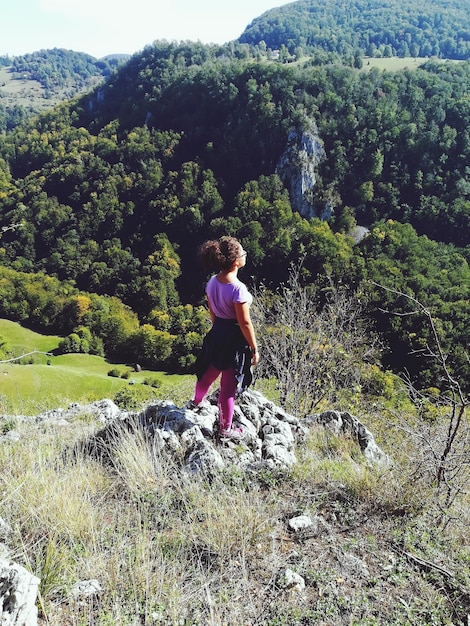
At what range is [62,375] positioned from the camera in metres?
29.1

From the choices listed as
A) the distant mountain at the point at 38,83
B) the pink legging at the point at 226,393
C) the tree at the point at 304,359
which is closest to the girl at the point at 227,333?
the pink legging at the point at 226,393

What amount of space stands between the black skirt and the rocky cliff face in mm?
57291

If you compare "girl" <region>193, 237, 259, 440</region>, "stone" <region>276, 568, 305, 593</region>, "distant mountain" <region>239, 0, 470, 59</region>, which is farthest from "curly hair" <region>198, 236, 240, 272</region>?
"distant mountain" <region>239, 0, 470, 59</region>

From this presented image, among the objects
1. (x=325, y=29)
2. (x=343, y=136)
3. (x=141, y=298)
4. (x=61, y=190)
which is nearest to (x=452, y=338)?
(x=141, y=298)

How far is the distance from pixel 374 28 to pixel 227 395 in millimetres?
146794

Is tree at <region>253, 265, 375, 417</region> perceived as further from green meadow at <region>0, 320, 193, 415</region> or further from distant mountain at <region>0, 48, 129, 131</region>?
distant mountain at <region>0, 48, 129, 131</region>

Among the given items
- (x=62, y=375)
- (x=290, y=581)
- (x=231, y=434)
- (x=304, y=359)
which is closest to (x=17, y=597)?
(x=290, y=581)

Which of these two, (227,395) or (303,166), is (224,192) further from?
(227,395)

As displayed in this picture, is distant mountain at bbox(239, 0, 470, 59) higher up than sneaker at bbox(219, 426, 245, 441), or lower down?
higher up

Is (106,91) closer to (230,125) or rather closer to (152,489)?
(230,125)

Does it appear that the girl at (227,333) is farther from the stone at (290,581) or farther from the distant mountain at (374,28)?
the distant mountain at (374,28)

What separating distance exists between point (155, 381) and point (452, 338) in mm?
21276

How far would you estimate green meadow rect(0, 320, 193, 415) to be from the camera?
80.6 ft

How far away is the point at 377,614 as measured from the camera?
2.23 meters
